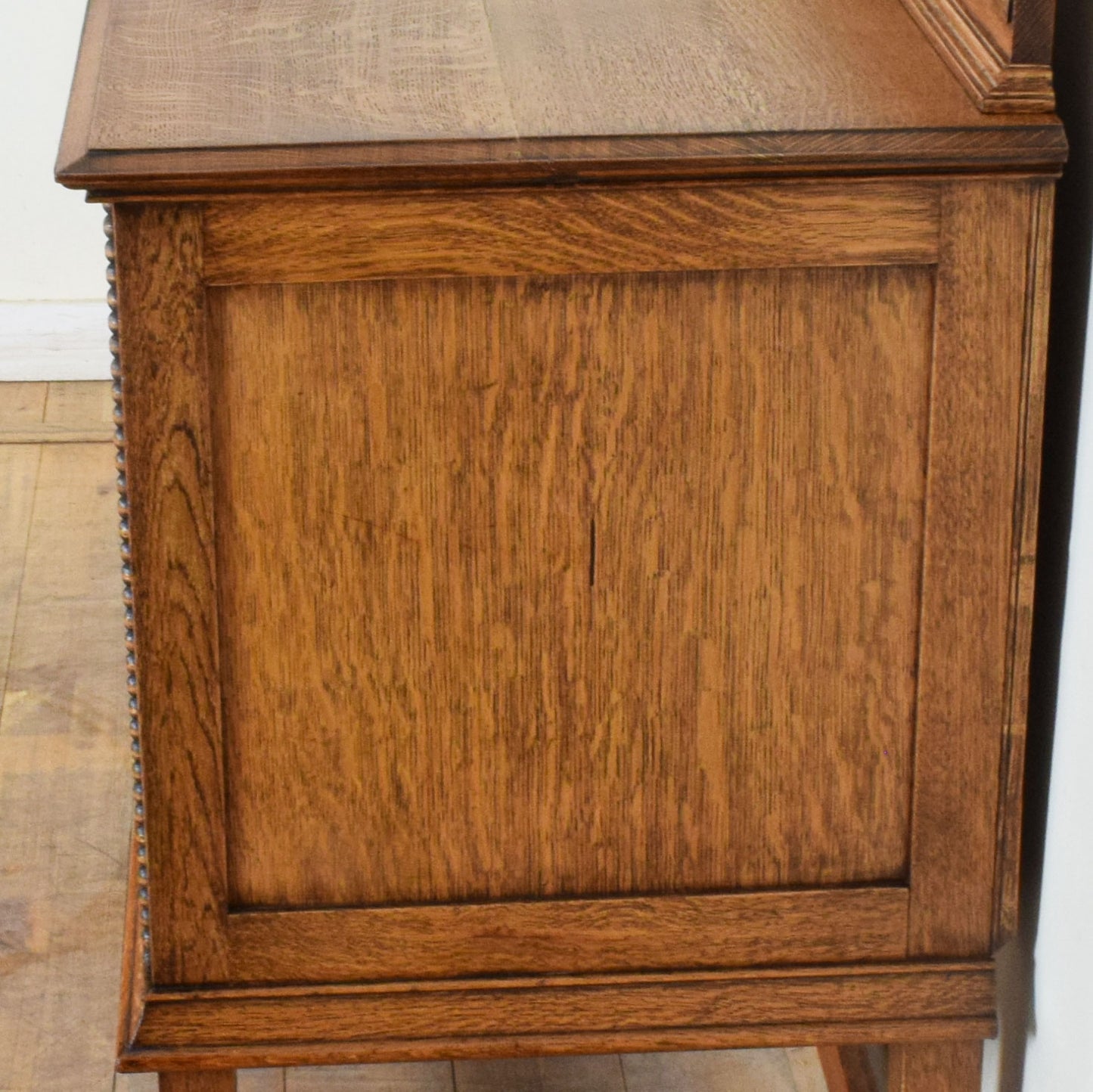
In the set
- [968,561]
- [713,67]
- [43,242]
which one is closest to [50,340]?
[43,242]

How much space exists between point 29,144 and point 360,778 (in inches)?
80.1

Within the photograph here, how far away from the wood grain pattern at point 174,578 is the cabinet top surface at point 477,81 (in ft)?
0.17

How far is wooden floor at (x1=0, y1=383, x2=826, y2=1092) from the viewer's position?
4.67 feet

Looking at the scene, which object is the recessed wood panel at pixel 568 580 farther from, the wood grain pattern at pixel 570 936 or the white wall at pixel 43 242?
the white wall at pixel 43 242

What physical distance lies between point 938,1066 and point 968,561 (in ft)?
1.03

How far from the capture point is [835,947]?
0.96 m

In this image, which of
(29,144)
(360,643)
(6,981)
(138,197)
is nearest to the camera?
(138,197)

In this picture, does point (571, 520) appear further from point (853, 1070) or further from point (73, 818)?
point (73, 818)

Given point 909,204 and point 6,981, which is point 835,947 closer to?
point 909,204

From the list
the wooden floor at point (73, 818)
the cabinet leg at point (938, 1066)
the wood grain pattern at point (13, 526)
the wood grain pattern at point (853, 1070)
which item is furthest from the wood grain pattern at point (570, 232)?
the wood grain pattern at point (13, 526)

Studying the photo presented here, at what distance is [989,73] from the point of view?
32.5 inches

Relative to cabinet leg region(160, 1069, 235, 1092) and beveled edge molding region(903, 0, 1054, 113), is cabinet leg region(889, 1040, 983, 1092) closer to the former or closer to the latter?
cabinet leg region(160, 1069, 235, 1092)

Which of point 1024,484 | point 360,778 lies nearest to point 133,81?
point 360,778

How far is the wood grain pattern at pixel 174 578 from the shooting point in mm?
819
